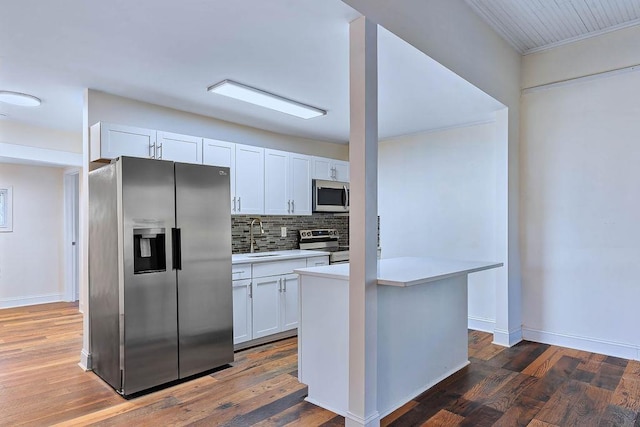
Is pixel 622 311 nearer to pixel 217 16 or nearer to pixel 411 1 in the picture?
pixel 411 1

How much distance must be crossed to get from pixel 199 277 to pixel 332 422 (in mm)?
1524

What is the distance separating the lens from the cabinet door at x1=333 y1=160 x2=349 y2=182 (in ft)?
17.5

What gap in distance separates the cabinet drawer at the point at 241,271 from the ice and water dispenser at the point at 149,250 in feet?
2.44

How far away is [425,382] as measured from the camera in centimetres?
281

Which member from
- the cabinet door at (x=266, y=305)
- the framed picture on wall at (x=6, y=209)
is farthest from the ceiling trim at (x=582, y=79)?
the framed picture on wall at (x=6, y=209)

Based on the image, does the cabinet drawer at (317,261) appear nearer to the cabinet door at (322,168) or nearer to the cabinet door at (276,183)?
the cabinet door at (276,183)

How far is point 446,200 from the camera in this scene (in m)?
4.72

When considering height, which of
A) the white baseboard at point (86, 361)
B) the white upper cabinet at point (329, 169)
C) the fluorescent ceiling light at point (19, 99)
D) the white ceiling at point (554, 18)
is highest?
the white ceiling at point (554, 18)

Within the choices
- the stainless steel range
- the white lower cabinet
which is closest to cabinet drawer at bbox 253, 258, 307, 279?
the white lower cabinet

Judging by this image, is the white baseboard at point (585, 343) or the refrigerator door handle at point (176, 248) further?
the white baseboard at point (585, 343)

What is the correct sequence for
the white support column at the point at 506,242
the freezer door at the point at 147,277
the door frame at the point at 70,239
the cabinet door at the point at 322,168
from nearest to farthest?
the freezer door at the point at 147,277, the white support column at the point at 506,242, the cabinet door at the point at 322,168, the door frame at the point at 70,239

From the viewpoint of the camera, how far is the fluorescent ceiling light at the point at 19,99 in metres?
3.45

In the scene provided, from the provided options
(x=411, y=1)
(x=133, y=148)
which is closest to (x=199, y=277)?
(x=133, y=148)

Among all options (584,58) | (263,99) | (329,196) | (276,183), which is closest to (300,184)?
(276,183)
